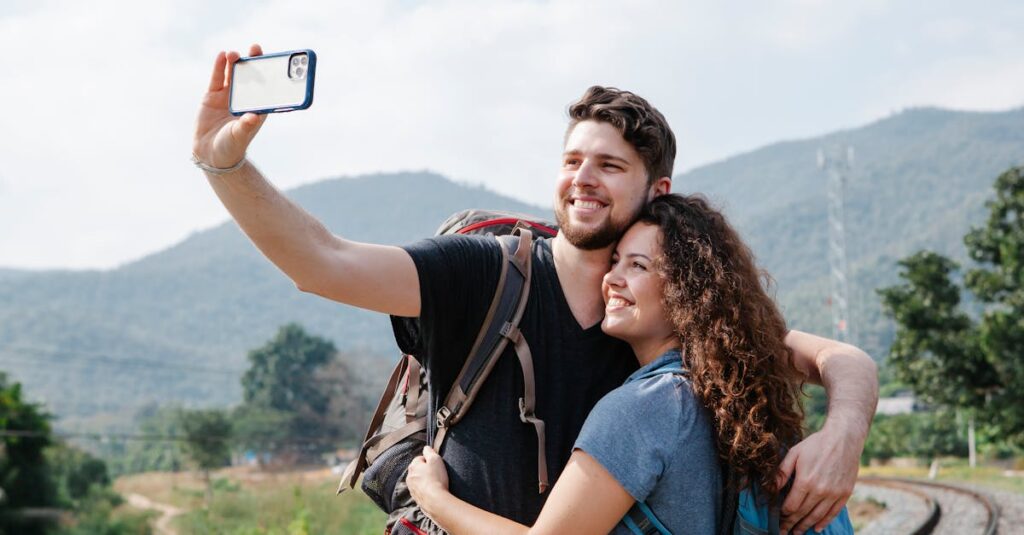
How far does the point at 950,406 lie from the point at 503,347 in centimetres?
2416

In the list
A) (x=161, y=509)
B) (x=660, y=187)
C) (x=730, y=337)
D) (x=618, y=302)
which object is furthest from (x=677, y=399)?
(x=161, y=509)

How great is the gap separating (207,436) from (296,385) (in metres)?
18.8

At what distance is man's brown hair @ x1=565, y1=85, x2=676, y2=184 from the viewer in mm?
2795

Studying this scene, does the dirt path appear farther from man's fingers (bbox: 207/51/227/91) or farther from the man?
man's fingers (bbox: 207/51/227/91)

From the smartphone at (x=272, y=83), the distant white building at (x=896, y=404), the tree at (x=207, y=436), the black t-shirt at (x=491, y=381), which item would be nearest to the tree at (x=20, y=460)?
the tree at (x=207, y=436)

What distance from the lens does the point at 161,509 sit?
40.5 meters

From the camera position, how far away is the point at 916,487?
2059 cm

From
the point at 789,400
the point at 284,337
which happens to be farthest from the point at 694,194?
the point at 284,337

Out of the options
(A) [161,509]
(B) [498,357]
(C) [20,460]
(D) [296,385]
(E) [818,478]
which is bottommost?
(A) [161,509]

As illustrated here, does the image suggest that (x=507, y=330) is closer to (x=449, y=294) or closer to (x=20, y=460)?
(x=449, y=294)

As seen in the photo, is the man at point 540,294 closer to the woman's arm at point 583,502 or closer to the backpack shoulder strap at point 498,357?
the backpack shoulder strap at point 498,357

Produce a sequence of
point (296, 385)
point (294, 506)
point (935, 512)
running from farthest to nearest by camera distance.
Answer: point (296, 385)
point (294, 506)
point (935, 512)

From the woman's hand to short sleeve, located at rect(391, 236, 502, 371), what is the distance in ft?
0.86

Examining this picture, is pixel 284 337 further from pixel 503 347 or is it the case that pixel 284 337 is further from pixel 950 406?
pixel 503 347
